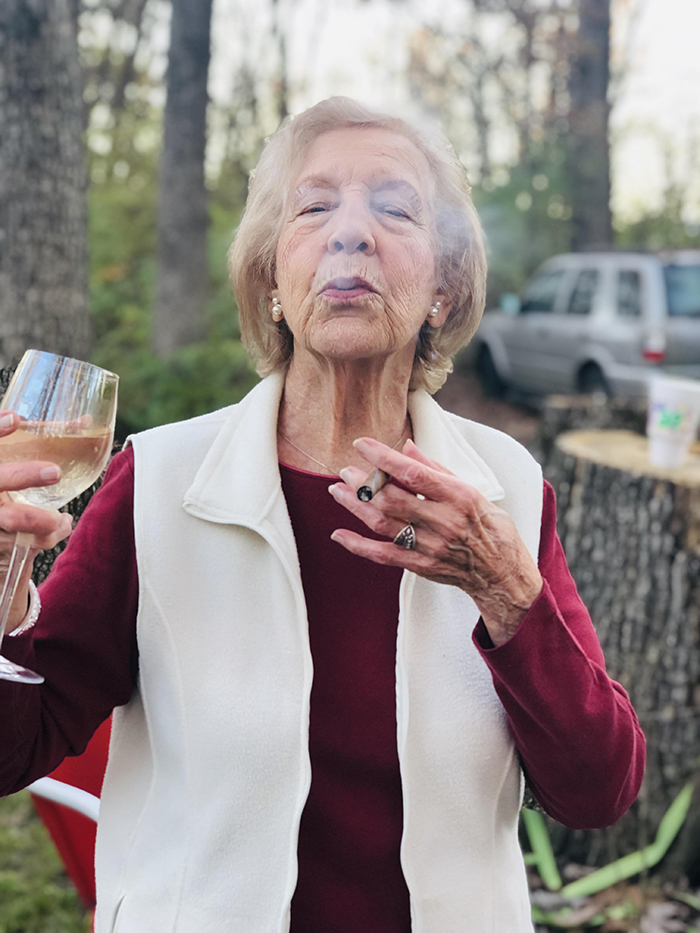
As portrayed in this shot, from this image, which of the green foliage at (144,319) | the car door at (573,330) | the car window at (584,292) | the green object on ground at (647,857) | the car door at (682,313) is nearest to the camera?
the green object on ground at (647,857)

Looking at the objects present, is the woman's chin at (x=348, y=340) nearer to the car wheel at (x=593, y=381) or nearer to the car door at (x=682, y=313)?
the car door at (x=682, y=313)

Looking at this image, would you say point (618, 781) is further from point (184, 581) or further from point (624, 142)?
point (624, 142)

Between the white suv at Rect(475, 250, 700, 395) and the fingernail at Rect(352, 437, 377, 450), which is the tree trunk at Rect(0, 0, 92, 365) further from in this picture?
the white suv at Rect(475, 250, 700, 395)

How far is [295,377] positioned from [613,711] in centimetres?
86

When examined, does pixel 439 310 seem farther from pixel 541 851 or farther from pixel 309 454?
pixel 541 851

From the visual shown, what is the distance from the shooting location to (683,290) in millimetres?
8469

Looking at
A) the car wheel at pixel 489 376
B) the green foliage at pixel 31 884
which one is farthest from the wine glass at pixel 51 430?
the car wheel at pixel 489 376

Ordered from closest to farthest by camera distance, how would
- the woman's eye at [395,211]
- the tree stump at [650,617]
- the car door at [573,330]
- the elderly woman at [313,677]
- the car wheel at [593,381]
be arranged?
1. the elderly woman at [313,677]
2. the woman's eye at [395,211]
3. the tree stump at [650,617]
4. the car wheel at [593,381]
5. the car door at [573,330]

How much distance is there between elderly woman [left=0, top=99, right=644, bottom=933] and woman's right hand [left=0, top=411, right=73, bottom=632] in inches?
11.3

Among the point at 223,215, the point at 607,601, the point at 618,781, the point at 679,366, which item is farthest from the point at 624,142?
the point at 618,781

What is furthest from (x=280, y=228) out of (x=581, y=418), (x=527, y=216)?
(x=527, y=216)

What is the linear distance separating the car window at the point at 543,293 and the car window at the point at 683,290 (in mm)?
1679

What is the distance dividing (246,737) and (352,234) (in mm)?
890

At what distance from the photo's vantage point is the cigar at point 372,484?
126 cm
